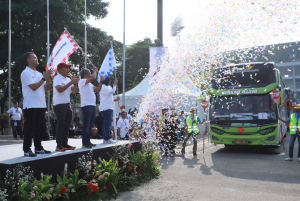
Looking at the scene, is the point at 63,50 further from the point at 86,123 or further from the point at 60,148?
the point at 60,148

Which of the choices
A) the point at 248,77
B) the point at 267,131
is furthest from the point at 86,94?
the point at 248,77

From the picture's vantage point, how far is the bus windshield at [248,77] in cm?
1088

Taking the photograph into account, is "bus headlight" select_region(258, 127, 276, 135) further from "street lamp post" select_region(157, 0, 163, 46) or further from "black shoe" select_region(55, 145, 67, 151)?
"black shoe" select_region(55, 145, 67, 151)

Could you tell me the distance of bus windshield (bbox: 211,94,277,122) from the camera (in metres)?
10.5

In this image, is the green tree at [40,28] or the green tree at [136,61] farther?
the green tree at [136,61]

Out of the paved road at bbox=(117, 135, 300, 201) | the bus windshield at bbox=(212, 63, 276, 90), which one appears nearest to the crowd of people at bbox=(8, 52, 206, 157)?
the paved road at bbox=(117, 135, 300, 201)

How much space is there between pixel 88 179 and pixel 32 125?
1.36 m

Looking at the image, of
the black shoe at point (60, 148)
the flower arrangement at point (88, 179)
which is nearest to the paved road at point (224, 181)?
the flower arrangement at point (88, 179)

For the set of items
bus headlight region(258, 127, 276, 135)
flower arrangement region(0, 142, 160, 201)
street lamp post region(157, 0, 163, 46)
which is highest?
street lamp post region(157, 0, 163, 46)

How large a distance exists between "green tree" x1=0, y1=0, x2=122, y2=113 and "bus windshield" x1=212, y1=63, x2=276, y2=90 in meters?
16.8

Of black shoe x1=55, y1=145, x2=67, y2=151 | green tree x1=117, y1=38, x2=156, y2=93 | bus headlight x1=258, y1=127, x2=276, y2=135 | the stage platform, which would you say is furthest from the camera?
green tree x1=117, y1=38, x2=156, y2=93

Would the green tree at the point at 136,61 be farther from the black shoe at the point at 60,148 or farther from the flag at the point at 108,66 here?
the black shoe at the point at 60,148

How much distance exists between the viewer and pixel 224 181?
21.1 ft

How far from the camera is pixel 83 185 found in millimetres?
4621
